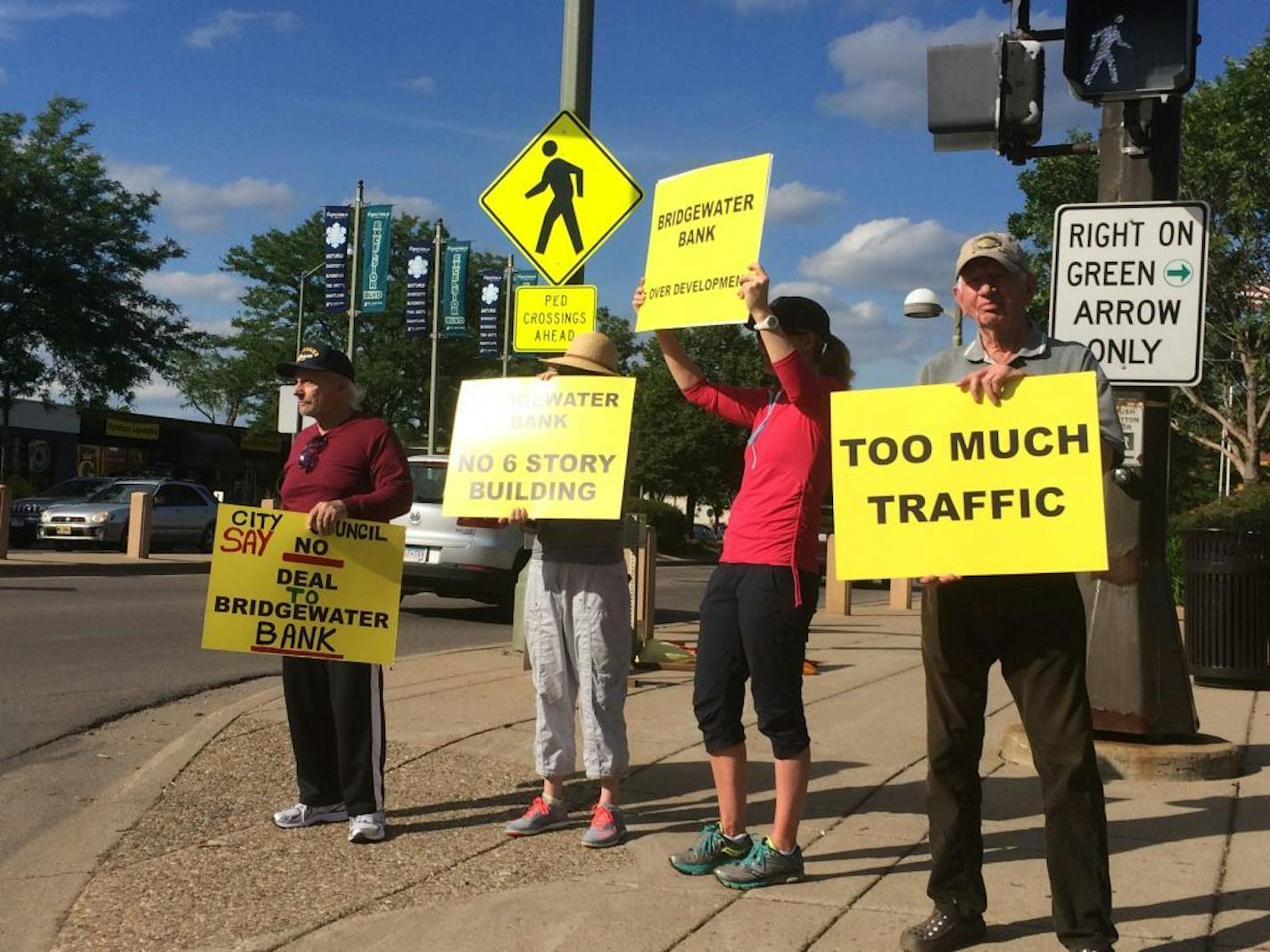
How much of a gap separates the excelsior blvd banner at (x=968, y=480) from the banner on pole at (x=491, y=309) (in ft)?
132

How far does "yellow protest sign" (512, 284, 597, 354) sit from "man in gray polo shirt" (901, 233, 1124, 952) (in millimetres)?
3994

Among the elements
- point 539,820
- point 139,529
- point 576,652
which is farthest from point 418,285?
point 539,820

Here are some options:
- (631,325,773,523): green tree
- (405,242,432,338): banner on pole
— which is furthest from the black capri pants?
(631,325,773,523): green tree

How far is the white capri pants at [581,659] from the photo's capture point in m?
4.95

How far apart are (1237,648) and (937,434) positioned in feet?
22.4

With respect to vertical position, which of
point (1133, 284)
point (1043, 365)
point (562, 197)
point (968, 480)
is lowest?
point (968, 480)

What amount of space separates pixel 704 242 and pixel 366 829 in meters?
2.42

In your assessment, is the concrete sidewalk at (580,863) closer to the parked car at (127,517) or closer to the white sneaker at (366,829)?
the white sneaker at (366,829)

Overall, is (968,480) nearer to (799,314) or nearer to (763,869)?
(799,314)

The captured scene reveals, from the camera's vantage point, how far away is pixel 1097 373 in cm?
366

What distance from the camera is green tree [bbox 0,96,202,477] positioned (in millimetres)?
31266

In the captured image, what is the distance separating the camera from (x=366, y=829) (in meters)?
4.86

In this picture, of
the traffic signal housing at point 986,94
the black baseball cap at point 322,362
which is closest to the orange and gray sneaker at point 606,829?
the black baseball cap at point 322,362

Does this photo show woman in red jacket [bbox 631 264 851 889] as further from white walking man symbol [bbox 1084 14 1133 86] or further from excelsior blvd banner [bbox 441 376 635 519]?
white walking man symbol [bbox 1084 14 1133 86]
